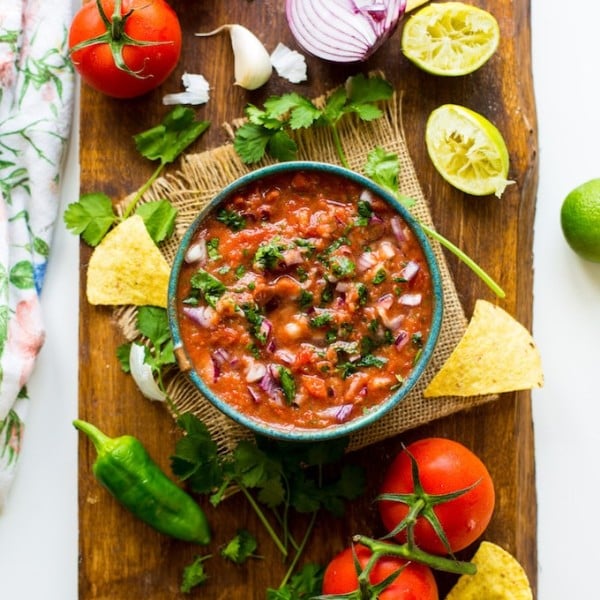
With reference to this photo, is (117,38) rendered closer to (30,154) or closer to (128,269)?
(30,154)

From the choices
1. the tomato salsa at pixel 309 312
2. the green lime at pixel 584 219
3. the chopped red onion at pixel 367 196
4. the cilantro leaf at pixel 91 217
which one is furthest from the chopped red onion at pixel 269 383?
the green lime at pixel 584 219

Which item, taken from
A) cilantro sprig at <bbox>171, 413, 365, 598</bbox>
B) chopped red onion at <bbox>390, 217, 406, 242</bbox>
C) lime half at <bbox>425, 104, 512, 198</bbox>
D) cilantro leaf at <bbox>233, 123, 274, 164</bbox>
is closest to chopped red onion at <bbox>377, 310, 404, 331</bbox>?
chopped red onion at <bbox>390, 217, 406, 242</bbox>

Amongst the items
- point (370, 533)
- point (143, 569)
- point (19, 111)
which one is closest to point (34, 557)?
point (143, 569)

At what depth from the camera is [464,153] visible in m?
3.32

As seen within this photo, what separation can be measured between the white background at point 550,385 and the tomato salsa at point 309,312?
708mm

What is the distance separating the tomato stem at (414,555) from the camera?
297 centimetres

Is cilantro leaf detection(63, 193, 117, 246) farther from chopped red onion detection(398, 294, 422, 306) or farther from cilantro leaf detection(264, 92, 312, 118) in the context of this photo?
chopped red onion detection(398, 294, 422, 306)

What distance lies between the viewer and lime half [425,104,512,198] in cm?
327

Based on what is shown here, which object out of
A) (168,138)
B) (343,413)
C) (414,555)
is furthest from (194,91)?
(414,555)

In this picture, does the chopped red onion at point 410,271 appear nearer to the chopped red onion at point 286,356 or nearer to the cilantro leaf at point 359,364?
the cilantro leaf at point 359,364

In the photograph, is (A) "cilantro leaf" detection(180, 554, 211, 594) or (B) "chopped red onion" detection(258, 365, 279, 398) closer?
(B) "chopped red onion" detection(258, 365, 279, 398)

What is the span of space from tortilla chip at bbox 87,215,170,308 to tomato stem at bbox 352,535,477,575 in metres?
1.01

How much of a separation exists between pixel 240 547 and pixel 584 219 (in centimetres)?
156

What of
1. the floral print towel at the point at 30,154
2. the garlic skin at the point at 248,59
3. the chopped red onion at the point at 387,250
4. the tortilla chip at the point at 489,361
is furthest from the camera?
the floral print towel at the point at 30,154
